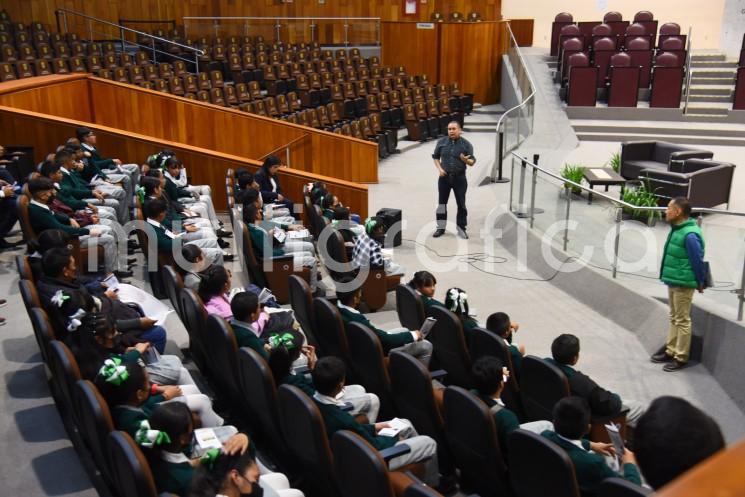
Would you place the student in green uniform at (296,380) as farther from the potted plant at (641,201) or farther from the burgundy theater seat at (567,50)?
the burgundy theater seat at (567,50)

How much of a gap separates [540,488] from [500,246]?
213 inches

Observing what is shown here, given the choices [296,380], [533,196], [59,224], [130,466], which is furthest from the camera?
[533,196]

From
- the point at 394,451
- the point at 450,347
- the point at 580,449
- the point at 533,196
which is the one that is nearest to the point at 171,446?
the point at 394,451

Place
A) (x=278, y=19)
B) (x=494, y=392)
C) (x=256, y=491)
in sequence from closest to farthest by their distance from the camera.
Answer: (x=256, y=491) < (x=494, y=392) < (x=278, y=19)

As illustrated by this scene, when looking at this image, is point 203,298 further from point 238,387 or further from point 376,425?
point 376,425

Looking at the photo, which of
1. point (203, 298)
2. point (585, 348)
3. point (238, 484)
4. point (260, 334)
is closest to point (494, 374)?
point (238, 484)

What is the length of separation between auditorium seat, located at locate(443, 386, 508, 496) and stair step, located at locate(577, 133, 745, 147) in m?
10.2

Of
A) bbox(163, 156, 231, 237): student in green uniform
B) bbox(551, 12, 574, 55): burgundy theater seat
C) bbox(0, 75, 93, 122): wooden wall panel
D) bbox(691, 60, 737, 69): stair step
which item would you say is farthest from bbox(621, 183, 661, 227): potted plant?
bbox(551, 12, 574, 55): burgundy theater seat

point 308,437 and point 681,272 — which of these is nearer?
point 308,437

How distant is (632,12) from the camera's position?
1728 cm

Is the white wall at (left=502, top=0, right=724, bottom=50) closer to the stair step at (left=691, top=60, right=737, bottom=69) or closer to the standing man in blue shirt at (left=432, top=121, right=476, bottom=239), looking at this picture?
the stair step at (left=691, top=60, right=737, bottom=69)

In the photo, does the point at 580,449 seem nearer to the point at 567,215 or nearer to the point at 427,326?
the point at 427,326

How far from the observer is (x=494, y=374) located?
3.52 m

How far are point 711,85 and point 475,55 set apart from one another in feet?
16.2
